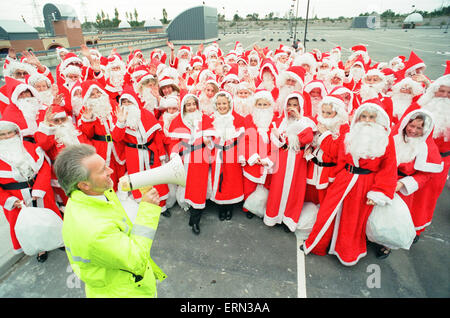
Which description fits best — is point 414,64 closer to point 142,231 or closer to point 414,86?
point 414,86

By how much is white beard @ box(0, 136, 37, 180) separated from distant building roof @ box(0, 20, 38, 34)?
31.3 m

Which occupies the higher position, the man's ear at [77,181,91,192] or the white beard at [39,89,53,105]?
the white beard at [39,89,53,105]

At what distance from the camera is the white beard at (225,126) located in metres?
3.92

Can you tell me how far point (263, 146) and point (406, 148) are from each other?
1947 mm

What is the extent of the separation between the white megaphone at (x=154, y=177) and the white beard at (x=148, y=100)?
127 inches

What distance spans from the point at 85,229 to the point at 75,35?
128ft

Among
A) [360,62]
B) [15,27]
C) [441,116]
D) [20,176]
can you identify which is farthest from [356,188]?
[15,27]

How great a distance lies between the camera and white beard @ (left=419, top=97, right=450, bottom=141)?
10.9ft

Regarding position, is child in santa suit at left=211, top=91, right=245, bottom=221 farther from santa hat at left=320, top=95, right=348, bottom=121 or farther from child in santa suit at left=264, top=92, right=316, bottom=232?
santa hat at left=320, top=95, right=348, bottom=121

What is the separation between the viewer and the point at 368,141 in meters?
2.82

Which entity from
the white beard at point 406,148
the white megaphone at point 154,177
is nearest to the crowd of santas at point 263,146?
the white beard at point 406,148

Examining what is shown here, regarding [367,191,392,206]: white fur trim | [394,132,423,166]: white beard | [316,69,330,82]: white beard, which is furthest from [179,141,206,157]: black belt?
[316,69,330,82]: white beard

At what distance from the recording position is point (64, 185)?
1.61 m

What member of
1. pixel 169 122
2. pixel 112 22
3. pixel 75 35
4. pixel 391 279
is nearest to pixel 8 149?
pixel 169 122
